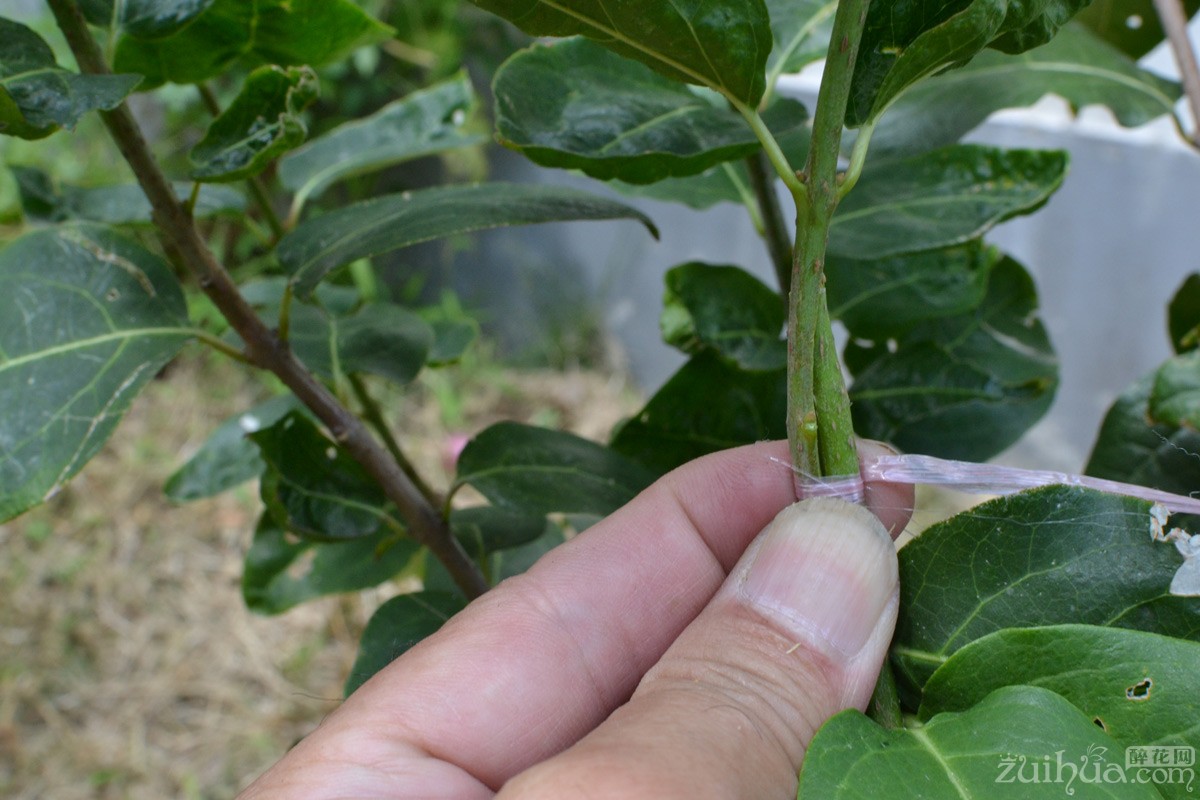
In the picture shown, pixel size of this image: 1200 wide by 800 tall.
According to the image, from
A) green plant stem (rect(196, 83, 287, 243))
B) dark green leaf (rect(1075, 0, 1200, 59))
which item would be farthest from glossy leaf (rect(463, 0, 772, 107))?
dark green leaf (rect(1075, 0, 1200, 59))

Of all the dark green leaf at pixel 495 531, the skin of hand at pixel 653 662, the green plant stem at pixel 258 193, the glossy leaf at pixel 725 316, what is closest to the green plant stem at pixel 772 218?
the glossy leaf at pixel 725 316

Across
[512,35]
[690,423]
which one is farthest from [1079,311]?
[512,35]

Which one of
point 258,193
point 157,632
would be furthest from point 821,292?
point 157,632

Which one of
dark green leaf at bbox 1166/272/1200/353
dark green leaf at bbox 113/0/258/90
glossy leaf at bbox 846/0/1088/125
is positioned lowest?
dark green leaf at bbox 1166/272/1200/353

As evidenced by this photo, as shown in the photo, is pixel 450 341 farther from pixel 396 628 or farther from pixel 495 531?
pixel 396 628

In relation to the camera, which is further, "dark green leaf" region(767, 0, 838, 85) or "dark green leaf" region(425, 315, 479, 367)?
"dark green leaf" region(425, 315, 479, 367)

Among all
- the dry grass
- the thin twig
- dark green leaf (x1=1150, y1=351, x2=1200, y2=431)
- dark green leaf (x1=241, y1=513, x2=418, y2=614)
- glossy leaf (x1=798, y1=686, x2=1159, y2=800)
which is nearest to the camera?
glossy leaf (x1=798, y1=686, x2=1159, y2=800)

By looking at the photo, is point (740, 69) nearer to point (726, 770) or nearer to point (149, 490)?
point (726, 770)

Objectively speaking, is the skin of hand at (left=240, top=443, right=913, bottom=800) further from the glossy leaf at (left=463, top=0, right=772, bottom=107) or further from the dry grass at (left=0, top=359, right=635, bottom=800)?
the dry grass at (left=0, top=359, right=635, bottom=800)

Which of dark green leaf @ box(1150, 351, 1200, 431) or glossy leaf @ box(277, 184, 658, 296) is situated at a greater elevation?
glossy leaf @ box(277, 184, 658, 296)
